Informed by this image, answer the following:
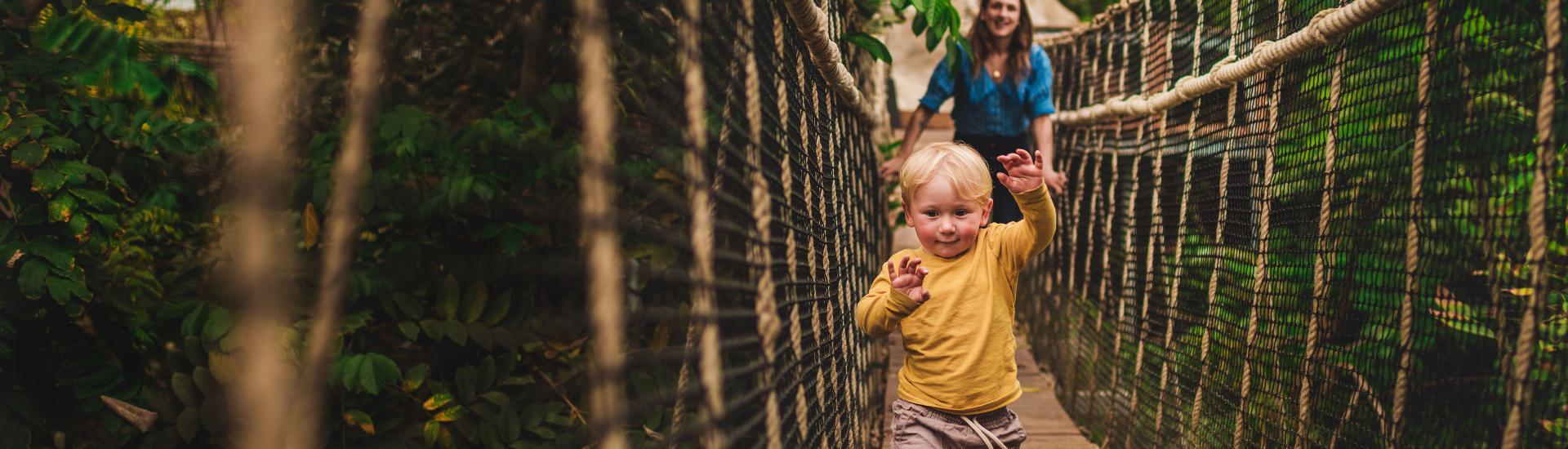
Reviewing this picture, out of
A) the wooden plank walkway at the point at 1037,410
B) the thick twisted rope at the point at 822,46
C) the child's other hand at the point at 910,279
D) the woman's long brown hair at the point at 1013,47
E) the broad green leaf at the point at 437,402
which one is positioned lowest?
the wooden plank walkway at the point at 1037,410

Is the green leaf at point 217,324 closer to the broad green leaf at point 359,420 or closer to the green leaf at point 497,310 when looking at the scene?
the broad green leaf at point 359,420

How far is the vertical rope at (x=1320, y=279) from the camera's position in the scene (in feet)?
4.75

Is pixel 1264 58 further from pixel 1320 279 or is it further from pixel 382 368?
pixel 382 368

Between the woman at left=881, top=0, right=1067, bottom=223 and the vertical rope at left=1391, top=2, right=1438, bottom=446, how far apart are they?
1642mm

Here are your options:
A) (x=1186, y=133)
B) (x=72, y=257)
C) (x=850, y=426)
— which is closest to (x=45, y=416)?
(x=72, y=257)

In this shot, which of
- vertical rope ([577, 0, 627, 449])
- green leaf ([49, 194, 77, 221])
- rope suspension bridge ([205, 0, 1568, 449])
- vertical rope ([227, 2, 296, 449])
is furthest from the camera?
green leaf ([49, 194, 77, 221])

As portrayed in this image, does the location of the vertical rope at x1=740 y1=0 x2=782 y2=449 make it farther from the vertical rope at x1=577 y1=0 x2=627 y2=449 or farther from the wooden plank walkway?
the wooden plank walkway

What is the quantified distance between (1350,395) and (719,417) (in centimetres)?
116

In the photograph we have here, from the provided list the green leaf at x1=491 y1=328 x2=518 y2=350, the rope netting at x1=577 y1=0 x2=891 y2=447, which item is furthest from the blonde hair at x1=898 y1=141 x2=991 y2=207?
the green leaf at x1=491 y1=328 x2=518 y2=350

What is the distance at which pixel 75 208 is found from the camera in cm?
199

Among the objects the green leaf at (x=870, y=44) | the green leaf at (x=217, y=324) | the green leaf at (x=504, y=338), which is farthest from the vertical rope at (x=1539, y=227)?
the green leaf at (x=217, y=324)

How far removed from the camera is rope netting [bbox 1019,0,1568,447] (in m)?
1.12

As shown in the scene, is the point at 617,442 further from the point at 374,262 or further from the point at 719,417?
the point at 374,262

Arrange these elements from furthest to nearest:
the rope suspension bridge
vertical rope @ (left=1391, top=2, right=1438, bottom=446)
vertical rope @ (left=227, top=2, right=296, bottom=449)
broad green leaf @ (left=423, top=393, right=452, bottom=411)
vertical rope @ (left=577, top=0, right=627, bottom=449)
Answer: broad green leaf @ (left=423, top=393, right=452, bottom=411) < vertical rope @ (left=1391, top=2, right=1438, bottom=446) < the rope suspension bridge < vertical rope @ (left=577, top=0, right=627, bottom=449) < vertical rope @ (left=227, top=2, right=296, bottom=449)
